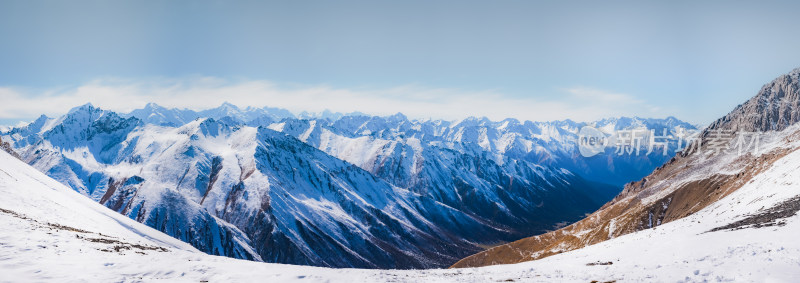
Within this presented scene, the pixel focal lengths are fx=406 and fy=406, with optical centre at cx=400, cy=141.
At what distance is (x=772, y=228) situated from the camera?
40.2 m

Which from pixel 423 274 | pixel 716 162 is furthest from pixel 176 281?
pixel 716 162

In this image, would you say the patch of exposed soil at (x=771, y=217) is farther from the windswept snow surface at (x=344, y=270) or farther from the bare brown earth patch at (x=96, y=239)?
the bare brown earth patch at (x=96, y=239)

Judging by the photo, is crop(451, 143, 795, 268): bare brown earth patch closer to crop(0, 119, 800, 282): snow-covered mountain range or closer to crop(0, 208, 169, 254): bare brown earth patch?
crop(0, 119, 800, 282): snow-covered mountain range

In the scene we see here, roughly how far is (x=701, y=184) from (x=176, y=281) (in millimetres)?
185146

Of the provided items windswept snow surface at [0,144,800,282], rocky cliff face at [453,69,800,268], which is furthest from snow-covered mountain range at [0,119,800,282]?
rocky cliff face at [453,69,800,268]

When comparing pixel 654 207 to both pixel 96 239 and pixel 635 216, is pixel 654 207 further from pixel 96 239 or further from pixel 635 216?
pixel 96 239

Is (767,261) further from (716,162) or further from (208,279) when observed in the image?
(716,162)

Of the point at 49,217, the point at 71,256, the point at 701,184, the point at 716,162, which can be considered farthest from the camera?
the point at 716,162

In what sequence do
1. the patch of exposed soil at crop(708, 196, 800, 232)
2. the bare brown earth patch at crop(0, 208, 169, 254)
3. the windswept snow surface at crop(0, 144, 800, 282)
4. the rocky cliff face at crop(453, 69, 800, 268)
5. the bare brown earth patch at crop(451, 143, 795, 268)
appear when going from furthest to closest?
the rocky cliff face at crop(453, 69, 800, 268) < the bare brown earth patch at crop(451, 143, 795, 268) < the patch of exposed soil at crop(708, 196, 800, 232) < the bare brown earth patch at crop(0, 208, 169, 254) < the windswept snow surface at crop(0, 144, 800, 282)

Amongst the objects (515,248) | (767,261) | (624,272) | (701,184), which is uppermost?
(767,261)

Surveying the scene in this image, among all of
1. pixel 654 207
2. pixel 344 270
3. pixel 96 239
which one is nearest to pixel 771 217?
pixel 344 270

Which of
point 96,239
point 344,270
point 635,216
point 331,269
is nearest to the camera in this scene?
point 331,269

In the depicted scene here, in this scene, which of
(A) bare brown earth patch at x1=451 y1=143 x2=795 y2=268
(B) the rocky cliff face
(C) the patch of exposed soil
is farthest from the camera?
(B) the rocky cliff face

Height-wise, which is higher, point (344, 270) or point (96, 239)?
point (96, 239)
